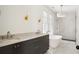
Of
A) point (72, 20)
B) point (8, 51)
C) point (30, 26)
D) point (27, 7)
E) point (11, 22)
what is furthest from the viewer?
point (30, 26)

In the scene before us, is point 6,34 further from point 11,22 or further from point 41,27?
point 41,27

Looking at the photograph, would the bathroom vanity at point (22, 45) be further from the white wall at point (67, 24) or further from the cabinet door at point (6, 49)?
the white wall at point (67, 24)

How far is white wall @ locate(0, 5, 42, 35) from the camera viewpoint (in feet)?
8.55

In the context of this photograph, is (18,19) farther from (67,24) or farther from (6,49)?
(67,24)

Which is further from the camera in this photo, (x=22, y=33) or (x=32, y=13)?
(x=32, y=13)

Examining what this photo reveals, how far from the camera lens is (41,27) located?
4.17 m

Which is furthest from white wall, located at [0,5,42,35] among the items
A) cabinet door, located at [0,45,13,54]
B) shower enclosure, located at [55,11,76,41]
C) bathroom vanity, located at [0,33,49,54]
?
shower enclosure, located at [55,11,76,41]

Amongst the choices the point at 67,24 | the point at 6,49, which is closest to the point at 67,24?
the point at 67,24

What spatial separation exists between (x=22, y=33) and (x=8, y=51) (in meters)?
1.45

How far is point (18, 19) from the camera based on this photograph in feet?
10.5

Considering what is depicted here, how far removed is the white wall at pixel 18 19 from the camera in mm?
2607

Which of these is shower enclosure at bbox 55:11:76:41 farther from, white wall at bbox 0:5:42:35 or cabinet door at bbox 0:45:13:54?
cabinet door at bbox 0:45:13:54

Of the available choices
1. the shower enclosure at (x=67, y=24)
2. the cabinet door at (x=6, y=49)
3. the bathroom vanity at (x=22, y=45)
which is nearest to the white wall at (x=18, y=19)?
the bathroom vanity at (x=22, y=45)

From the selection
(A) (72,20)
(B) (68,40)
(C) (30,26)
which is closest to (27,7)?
(C) (30,26)
